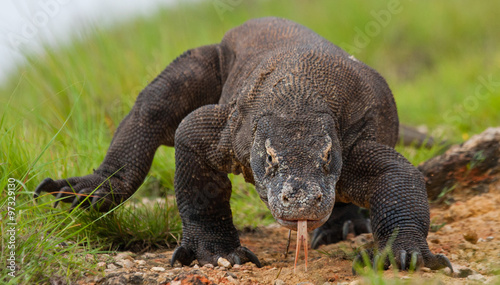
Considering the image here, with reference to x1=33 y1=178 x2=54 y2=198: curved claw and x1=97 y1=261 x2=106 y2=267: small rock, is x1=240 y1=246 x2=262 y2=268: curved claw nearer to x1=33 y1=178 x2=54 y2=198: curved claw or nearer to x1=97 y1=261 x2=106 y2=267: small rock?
x1=97 y1=261 x2=106 y2=267: small rock

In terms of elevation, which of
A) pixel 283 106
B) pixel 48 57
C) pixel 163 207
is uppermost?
pixel 48 57

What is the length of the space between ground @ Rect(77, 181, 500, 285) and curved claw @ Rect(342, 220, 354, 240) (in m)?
0.07

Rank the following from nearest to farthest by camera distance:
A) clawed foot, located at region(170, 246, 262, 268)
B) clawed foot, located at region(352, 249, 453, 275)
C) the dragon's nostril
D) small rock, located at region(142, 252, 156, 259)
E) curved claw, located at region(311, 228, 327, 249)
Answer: the dragon's nostril, clawed foot, located at region(352, 249, 453, 275), clawed foot, located at region(170, 246, 262, 268), small rock, located at region(142, 252, 156, 259), curved claw, located at region(311, 228, 327, 249)

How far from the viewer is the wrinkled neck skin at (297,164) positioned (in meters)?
3.28

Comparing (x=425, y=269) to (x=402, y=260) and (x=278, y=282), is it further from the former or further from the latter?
(x=278, y=282)

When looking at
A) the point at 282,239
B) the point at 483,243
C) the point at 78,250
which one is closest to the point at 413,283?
the point at 483,243

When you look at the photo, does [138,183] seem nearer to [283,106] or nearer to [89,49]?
[283,106]

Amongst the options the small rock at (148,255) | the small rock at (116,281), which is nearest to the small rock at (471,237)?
the small rock at (148,255)

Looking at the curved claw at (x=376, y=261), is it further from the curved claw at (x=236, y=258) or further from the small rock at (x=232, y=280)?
the curved claw at (x=236, y=258)

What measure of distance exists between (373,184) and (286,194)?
3.36 feet

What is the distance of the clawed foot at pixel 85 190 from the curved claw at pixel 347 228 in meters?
2.08

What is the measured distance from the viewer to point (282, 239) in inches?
225

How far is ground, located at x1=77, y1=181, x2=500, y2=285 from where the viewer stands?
3.69 metres

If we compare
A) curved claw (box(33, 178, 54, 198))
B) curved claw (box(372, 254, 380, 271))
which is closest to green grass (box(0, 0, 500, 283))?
curved claw (box(33, 178, 54, 198))
